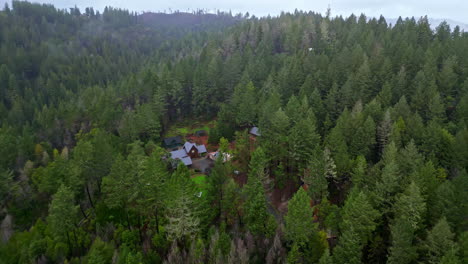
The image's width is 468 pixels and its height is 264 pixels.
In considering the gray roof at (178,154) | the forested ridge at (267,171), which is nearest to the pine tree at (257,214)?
the forested ridge at (267,171)

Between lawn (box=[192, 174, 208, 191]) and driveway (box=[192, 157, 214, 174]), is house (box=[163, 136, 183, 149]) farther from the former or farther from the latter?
lawn (box=[192, 174, 208, 191])

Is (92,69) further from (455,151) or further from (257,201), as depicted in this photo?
(455,151)

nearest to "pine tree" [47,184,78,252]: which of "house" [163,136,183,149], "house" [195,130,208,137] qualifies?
"house" [163,136,183,149]

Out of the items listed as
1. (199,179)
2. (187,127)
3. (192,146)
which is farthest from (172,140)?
(199,179)

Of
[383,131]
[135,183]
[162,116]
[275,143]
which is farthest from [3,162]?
[383,131]

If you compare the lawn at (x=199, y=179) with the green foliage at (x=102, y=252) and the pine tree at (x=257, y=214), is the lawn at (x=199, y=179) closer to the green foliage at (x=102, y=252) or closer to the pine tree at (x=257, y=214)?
the pine tree at (x=257, y=214)

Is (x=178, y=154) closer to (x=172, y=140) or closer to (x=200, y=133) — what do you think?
(x=172, y=140)
